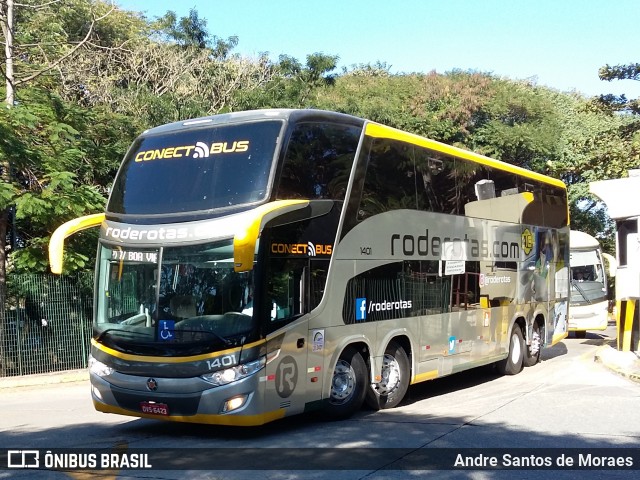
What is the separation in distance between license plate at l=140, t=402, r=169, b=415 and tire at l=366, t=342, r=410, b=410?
3274 mm

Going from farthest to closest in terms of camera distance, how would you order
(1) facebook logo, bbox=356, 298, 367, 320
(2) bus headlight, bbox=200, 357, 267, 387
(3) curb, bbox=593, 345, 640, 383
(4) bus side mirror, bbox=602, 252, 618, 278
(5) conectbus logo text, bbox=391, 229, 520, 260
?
(4) bus side mirror, bbox=602, 252, 618, 278
(3) curb, bbox=593, 345, 640, 383
(5) conectbus logo text, bbox=391, 229, 520, 260
(1) facebook logo, bbox=356, 298, 367, 320
(2) bus headlight, bbox=200, 357, 267, 387

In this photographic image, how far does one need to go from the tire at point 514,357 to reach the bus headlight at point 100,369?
883cm

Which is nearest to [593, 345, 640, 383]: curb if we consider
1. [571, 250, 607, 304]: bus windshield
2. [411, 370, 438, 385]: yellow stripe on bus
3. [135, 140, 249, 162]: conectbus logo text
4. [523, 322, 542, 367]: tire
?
[523, 322, 542, 367]: tire

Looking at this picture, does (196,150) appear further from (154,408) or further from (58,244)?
(154,408)

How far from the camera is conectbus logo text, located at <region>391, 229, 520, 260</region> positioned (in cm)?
1096

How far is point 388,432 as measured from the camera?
29.0 ft

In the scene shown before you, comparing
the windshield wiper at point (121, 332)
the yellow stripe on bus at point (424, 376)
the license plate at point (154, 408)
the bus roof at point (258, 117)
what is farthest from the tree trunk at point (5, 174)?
the yellow stripe on bus at point (424, 376)

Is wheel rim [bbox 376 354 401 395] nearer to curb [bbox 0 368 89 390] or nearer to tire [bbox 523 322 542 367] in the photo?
tire [bbox 523 322 542 367]

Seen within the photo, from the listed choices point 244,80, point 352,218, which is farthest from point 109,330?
point 244,80

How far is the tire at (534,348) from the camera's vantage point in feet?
52.9

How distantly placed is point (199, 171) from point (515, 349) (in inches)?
354

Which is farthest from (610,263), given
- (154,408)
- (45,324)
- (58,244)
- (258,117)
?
(58,244)

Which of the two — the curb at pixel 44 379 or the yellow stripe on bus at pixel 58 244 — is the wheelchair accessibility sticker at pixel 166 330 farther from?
the curb at pixel 44 379

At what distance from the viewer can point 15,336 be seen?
1598 centimetres
